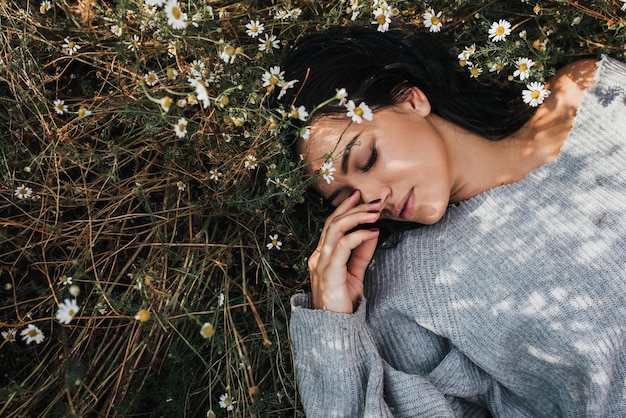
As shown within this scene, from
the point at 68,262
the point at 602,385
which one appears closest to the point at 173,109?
the point at 68,262

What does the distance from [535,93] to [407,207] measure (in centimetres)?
67

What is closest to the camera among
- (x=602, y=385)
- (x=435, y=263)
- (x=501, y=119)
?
(x=602, y=385)

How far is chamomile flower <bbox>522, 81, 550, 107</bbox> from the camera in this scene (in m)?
2.15

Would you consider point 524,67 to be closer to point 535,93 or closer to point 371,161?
point 535,93

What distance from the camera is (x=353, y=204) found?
2.04m

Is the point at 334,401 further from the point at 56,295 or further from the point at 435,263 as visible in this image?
the point at 56,295

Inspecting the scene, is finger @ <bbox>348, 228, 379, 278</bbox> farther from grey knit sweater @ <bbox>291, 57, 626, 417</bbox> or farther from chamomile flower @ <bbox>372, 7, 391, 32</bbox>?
chamomile flower @ <bbox>372, 7, 391, 32</bbox>

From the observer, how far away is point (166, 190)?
228cm

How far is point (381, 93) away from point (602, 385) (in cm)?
124

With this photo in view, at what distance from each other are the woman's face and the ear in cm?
8

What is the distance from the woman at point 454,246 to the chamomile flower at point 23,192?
987 millimetres

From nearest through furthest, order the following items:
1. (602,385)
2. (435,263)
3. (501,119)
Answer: (602,385), (435,263), (501,119)

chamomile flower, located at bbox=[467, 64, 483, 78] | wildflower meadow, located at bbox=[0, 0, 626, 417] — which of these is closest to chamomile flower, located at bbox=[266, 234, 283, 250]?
wildflower meadow, located at bbox=[0, 0, 626, 417]

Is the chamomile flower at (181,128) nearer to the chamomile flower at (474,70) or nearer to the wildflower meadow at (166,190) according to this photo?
the wildflower meadow at (166,190)
